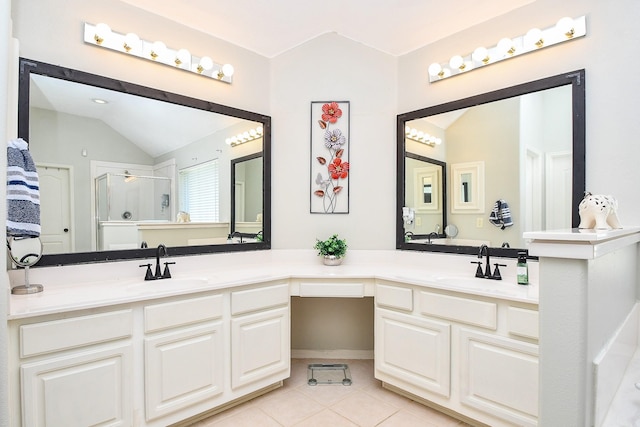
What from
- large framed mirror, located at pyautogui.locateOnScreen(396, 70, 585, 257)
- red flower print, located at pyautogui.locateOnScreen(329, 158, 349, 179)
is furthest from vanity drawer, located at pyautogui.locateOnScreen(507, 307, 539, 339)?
red flower print, located at pyautogui.locateOnScreen(329, 158, 349, 179)

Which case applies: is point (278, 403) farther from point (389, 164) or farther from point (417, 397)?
point (389, 164)

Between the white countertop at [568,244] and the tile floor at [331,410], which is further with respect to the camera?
the tile floor at [331,410]

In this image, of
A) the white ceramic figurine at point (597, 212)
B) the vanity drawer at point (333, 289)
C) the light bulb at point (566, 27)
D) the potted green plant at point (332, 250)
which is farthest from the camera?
the potted green plant at point (332, 250)

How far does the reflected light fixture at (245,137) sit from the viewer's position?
2.63 metres

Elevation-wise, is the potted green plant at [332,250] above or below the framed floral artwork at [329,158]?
below

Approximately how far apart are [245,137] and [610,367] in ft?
8.15

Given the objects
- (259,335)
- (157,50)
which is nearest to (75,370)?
(259,335)

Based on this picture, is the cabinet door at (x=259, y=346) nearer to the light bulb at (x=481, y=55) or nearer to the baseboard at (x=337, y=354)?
the baseboard at (x=337, y=354)

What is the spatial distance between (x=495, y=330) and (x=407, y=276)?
1.90 feet

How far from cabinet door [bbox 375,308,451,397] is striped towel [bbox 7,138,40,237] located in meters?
1.97

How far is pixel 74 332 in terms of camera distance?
4.92 feet

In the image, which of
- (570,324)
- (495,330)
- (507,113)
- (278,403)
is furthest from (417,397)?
(507,113)

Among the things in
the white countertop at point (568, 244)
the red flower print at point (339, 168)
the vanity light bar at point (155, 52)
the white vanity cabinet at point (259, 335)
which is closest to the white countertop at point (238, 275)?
the white vanity cabinet at point (259, 335)

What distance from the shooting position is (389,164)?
275cm
